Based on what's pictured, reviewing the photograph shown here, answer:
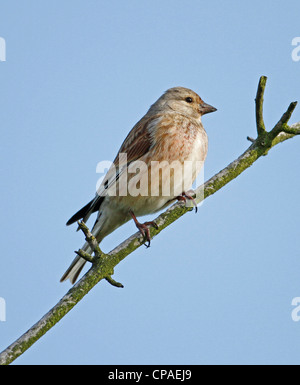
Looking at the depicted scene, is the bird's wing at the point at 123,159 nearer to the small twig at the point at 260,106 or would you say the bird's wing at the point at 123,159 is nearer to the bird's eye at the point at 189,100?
the bird's eye at the point at 189,100

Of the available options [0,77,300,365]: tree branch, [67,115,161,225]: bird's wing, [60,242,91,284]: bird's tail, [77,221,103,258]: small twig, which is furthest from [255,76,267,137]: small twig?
[60,242,91,284]: bird's tail

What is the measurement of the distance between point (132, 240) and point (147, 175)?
1717 millimetres

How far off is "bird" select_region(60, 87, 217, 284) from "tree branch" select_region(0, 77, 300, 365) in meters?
1.11

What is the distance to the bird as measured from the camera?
278 inches

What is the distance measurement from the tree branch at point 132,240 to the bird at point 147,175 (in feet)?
3.65

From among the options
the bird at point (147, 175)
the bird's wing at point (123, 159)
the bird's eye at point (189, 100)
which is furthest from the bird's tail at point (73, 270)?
the bird's eye at point (189, 100)

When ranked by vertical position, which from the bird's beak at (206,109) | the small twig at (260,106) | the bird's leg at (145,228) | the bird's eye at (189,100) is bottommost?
the bird's leg at (145,228)

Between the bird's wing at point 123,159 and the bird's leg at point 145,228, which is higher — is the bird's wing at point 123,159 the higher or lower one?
the higher one

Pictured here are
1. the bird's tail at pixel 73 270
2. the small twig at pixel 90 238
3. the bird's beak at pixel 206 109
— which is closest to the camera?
the small twig at pixel 90 238

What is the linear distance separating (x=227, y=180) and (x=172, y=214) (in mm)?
604

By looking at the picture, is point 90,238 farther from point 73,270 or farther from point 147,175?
point 147,175

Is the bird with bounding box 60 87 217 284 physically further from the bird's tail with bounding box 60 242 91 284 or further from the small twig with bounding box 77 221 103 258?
the small twig with bounding box 77 221 103 258

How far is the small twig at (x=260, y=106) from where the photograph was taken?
5434mm
